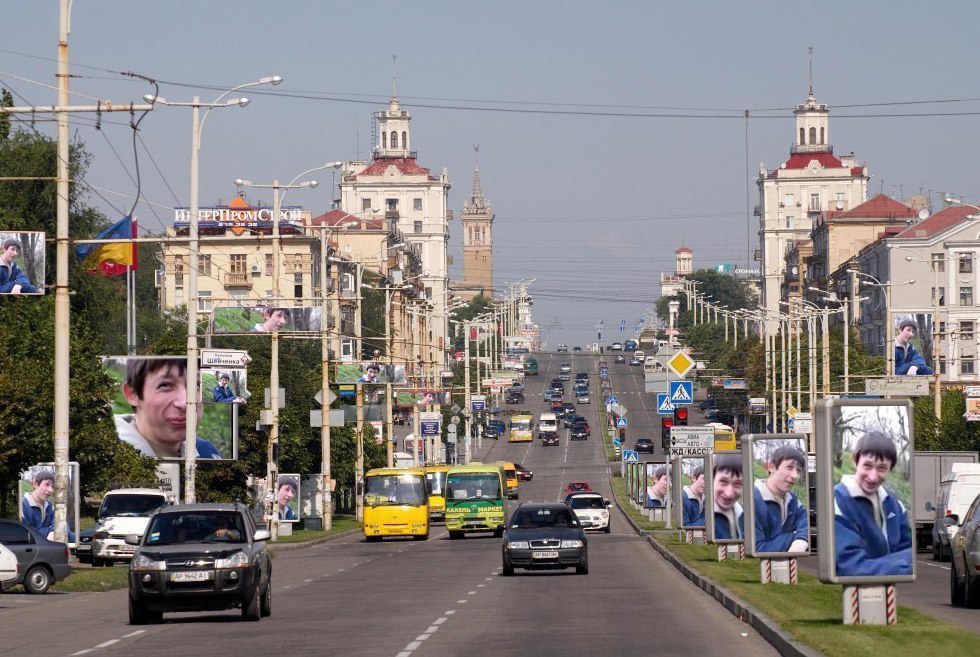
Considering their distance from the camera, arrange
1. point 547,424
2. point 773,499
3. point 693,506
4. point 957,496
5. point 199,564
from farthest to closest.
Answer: point 547,424 < point 693,506 < point 957,496 < point 773,499 < point 199,564

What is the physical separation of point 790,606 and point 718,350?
153 metres

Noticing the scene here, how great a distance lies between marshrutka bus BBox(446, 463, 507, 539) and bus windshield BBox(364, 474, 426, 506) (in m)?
1.09

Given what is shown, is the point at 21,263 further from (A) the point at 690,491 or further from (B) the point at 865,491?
(B) the point at 865,491

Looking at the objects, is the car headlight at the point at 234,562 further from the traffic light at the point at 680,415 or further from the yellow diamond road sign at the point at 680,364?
the yellow diamond road sign at the point at 680,364

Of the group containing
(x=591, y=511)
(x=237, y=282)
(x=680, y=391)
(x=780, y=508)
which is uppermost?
(x=237, y=282)

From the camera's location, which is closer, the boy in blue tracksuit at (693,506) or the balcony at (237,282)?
the boy in blue tracksuit at (693,506)

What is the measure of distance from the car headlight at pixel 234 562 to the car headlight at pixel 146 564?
71 cm

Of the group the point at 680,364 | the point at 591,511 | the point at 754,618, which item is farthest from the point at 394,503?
the point at 754,618

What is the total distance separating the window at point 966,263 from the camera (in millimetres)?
123556

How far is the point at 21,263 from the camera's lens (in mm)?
33812

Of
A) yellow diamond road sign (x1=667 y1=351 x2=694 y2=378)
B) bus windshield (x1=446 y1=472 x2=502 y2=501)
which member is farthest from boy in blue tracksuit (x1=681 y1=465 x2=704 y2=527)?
bus windshield (x1=446 y1=472 x2=502 y2=501)

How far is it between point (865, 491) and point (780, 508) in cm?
907

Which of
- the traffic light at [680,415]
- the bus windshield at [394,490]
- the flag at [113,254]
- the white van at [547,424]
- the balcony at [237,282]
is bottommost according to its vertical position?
the bus windshield at [394,490]

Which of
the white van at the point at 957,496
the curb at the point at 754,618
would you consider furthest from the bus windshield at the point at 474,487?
the curb at the point at 754,618
